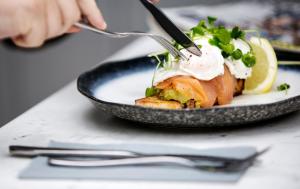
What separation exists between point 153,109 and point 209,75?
0.18 metres

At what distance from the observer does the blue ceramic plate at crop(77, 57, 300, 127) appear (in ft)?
3.89

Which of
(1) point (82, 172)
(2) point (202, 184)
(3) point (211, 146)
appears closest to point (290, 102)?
(3) point (211, 146)

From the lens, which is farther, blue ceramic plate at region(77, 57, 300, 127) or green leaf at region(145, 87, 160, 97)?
green leaf at region(145, 87, 160, 97)

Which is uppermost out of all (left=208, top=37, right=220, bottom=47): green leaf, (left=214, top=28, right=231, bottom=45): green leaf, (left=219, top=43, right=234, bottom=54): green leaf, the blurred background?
(left=214, top=28, right=231, bottom=45): green leaf

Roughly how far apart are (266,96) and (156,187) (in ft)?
1.61

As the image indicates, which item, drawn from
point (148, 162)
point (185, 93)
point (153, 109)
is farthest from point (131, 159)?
point (185, 93)

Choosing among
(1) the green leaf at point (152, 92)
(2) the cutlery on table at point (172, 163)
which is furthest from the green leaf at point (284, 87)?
(2) the cutlery on table at point (172, 163)

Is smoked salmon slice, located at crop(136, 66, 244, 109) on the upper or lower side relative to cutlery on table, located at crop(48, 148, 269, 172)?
upper

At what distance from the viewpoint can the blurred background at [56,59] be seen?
336cm

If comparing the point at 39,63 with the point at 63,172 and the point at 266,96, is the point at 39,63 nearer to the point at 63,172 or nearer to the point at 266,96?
the point at 266,96

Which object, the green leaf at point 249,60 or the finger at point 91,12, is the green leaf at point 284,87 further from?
the finger at point 91,12

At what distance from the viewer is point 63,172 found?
1028mm

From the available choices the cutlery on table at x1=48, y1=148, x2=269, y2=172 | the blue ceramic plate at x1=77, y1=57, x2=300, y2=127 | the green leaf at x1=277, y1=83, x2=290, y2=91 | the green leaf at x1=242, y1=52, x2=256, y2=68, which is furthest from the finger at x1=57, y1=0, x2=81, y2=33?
the green leaf at x1=277, y1=83, x2=290, y2=91

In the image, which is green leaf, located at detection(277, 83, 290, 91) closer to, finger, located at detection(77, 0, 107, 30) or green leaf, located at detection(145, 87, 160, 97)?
green leaf, located at detection(145, 87, 160, 97)
